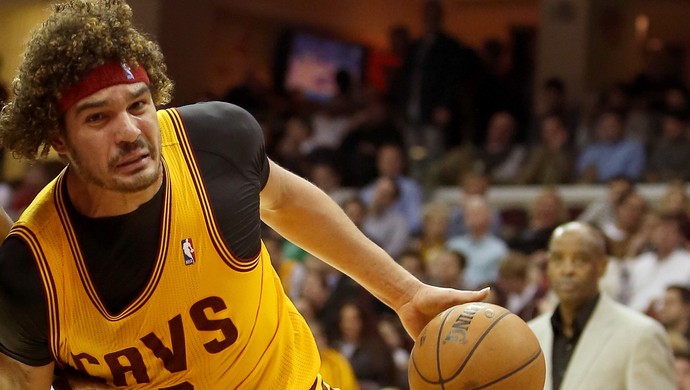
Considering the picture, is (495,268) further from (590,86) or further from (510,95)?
(590,86)

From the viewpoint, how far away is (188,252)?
127 inches

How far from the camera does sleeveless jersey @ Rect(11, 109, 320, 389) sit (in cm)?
316

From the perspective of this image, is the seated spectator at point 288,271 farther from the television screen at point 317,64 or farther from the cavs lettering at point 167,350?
the cavs lettering at point 167,350

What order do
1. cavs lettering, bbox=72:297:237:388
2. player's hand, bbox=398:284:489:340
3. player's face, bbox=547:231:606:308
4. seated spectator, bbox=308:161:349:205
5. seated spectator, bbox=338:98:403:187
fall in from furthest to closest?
1. seated spectator, bbox=338:98:403:187
2. seated spectator, bbox=308:161:349:205
3. player's face, bbox=547:231:606:308
4. player's hand, bbox=398:284:489:340
5. cavs lettering, bbox=72:297:237:388

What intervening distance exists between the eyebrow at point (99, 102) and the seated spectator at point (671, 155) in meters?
7.98

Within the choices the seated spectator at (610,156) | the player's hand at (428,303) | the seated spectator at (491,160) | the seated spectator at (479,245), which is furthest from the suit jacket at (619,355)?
the seated spectator at (491,160)

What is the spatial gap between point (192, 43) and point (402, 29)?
109 inches

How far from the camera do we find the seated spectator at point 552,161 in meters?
10.9

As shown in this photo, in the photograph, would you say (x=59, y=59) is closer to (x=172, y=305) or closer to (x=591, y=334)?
(x=172, y=305)

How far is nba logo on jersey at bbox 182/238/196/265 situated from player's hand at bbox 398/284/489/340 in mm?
736

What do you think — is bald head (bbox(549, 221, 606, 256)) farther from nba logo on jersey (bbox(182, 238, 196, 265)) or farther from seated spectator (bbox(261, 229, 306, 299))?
seated spectator (bbox(261, 229, 306, 299))

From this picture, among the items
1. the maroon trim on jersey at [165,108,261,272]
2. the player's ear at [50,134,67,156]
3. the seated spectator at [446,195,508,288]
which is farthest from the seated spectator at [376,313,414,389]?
the player's ear at [50,134,67,156]

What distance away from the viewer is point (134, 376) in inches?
129

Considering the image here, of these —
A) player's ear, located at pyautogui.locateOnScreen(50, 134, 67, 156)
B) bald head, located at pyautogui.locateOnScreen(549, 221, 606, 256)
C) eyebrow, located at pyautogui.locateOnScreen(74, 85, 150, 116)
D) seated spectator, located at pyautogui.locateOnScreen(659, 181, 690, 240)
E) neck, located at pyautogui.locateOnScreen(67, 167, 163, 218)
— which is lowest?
seated spectator, located at pyautogui.locateOnScreen(659, 181, 690, 240)
